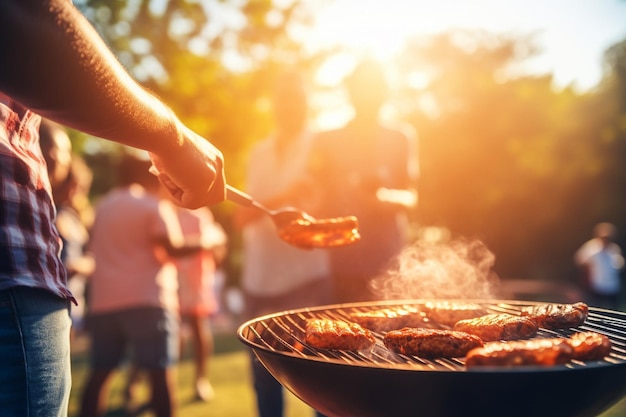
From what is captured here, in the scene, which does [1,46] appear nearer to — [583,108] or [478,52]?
[583,108]

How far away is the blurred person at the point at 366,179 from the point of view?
3.55 meters

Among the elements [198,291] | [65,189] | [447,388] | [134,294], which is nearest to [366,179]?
[134,294]

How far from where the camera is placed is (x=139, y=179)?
451cm

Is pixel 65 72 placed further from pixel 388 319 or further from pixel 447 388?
pixel 388 319

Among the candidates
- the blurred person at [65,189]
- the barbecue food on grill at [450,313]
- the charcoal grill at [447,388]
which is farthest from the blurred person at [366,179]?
the charcoal grill at [447,388]

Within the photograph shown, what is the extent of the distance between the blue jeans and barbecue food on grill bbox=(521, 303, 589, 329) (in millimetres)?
1780

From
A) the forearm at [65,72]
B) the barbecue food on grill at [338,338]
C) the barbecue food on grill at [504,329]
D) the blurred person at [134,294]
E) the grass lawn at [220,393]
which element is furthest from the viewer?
the grass lawn at [220,393]

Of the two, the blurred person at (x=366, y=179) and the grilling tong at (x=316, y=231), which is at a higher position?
the blurred person at (x=366, y=179)

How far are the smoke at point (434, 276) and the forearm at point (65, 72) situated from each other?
7.90 feet

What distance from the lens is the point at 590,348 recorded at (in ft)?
5.43

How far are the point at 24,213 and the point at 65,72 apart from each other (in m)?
0.52

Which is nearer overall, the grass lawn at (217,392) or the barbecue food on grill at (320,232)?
the barbecue food on grill at (320,232)

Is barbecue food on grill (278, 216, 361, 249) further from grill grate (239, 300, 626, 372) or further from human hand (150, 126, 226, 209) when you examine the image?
human hand (150, 126, 226, 209)

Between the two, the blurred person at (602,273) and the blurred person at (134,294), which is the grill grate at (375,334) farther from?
the blurred person at (602,273)
